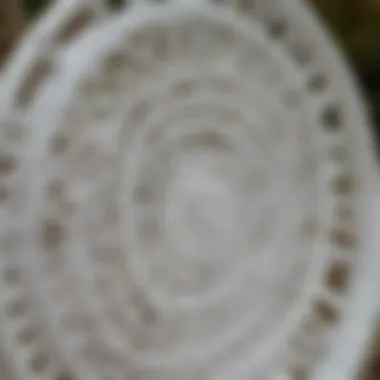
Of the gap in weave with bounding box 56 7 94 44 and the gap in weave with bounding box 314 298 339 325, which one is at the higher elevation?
the gap in weave with bounding box 56 7 94 44

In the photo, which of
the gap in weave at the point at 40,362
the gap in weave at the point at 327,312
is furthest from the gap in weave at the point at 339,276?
the gap in weave at the point at 40,362

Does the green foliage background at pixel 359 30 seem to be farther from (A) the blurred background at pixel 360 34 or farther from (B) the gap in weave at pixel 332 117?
(B) the gap in weave at pixel 332 117

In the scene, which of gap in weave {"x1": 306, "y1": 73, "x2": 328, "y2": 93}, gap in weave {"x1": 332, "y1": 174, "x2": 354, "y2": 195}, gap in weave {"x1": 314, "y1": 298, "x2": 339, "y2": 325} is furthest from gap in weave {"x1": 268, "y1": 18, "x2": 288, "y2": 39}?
gap in weave {"x1": 314, "y1": 298, "x2": 339, "y2": 325}

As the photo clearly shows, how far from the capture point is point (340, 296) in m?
0.86

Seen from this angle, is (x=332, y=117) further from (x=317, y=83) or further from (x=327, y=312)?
(x=327, y=312)

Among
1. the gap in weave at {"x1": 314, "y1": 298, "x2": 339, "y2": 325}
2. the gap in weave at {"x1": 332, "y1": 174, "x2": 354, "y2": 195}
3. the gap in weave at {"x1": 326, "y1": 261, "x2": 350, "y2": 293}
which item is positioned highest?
the gap in weave at {"x1": 332, "y1": 174, "x2": 354, "y2": 195}

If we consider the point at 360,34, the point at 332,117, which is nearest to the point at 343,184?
the point at 332,117

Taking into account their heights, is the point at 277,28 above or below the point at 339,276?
above

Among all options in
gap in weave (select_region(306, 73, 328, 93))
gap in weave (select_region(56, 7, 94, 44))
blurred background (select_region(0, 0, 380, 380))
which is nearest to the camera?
gap in weave (select_region(56, 7, 94, 44))

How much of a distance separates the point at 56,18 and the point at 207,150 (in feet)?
0.60

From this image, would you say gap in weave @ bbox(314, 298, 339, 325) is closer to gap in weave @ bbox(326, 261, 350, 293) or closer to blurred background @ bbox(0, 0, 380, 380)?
A: gap in weave @ bbox(326, 261, 350, 293)

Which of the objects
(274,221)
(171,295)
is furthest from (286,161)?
(171,295)

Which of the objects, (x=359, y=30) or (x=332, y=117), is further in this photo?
(x=359, y=30)

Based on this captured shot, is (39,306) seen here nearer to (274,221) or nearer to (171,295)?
(171,295)
